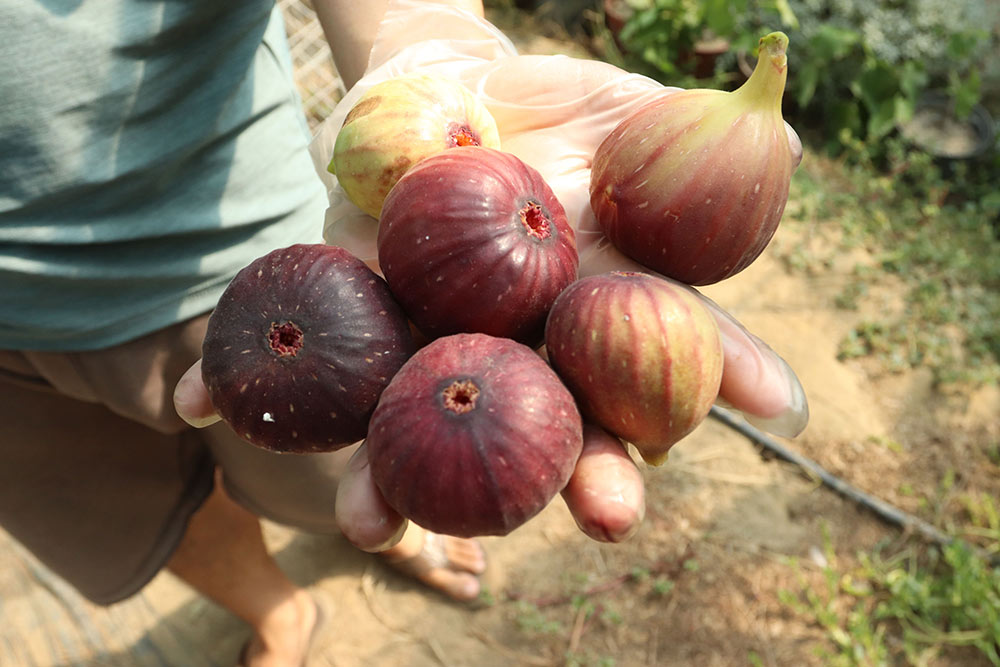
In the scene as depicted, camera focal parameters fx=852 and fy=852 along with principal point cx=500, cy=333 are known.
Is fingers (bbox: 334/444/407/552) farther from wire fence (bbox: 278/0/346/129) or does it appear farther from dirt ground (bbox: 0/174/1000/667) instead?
wire fence (bbox: 278/0/346/129)

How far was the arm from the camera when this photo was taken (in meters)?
2.23

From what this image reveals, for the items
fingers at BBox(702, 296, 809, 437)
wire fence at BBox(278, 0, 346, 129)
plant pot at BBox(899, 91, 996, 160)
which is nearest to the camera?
fingers at BBox(702, 296, 809, 437)

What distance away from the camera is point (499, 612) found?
11.2ft

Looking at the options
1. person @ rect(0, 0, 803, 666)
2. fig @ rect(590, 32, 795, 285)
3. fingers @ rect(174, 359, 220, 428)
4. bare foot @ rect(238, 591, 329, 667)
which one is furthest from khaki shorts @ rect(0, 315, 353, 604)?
fig @ rect(590, 32, 795, 285)

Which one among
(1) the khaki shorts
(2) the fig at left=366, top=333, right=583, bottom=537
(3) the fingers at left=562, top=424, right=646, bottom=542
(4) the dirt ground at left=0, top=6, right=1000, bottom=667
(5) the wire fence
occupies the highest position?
(2) the fig at left=366, top=333, right=583, bottom=537

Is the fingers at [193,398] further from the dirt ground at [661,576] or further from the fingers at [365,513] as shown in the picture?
the dirt ground at [661,576]

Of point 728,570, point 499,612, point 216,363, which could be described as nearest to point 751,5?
point 728,570

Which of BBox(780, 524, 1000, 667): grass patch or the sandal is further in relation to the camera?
the sandal

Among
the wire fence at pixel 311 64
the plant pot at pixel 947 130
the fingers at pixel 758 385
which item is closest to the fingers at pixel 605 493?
the fingers at pixel 758 385

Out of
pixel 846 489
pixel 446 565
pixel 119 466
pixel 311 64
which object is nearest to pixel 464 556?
pixel 446 565

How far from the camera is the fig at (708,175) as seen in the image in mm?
1566

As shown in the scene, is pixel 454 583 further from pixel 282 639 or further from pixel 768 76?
pixel 768 76

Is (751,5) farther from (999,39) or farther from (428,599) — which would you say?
(428,599)

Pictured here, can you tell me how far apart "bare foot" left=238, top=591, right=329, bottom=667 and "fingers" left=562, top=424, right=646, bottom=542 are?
1.94 metres
